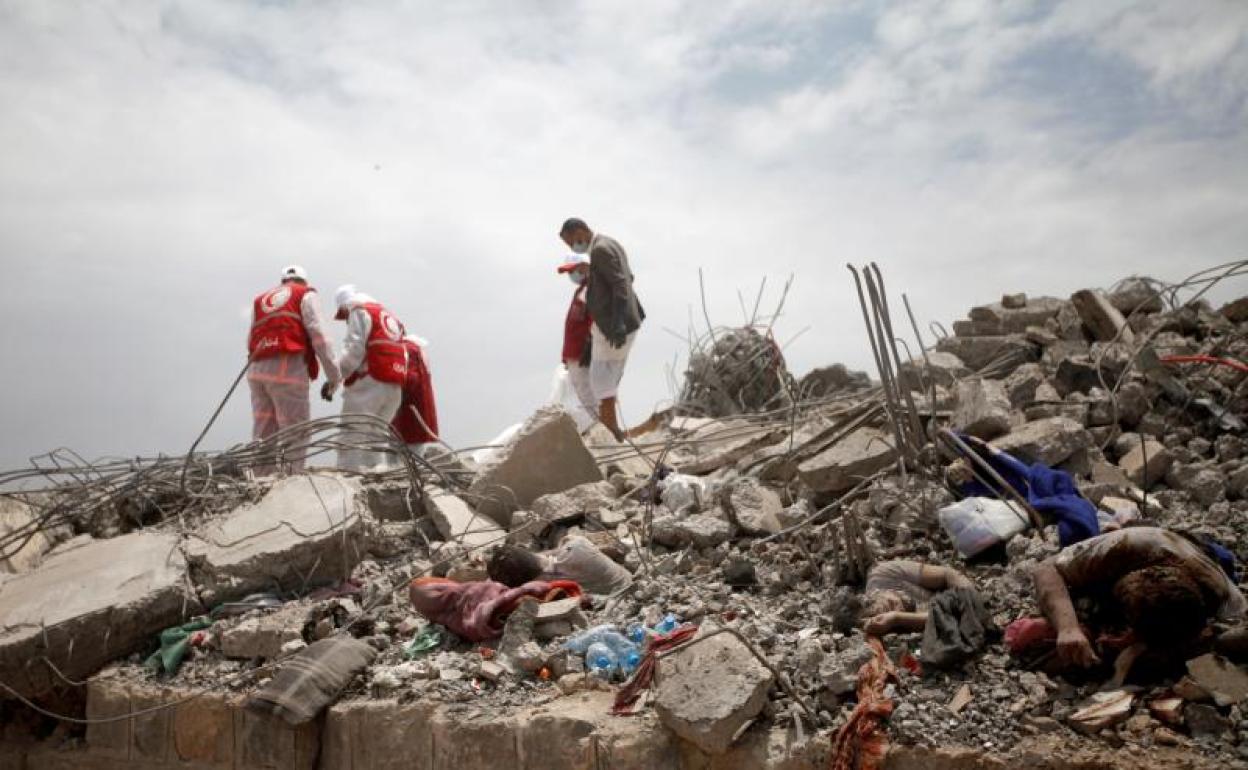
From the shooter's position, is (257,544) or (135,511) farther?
(135,511)

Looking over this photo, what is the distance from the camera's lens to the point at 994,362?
6555mm

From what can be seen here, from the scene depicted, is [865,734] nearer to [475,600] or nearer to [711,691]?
[711,691]

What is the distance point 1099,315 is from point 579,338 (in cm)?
409

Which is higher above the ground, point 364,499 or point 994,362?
point 994,362

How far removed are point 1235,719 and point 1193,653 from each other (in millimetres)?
268

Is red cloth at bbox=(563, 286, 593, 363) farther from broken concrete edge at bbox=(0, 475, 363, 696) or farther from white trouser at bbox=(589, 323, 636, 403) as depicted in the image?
broken concrete edge at bbox=(0, 475, 363, 696)

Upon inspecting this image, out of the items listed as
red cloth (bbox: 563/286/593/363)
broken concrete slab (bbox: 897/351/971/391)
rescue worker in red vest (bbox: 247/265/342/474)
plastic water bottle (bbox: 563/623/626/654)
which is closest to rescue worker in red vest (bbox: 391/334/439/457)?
rescue worker in red vest (bbox: 247/265/342/474)

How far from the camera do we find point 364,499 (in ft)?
16.8

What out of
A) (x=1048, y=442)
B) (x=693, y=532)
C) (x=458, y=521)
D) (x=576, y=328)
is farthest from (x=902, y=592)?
(x=576, y=328)

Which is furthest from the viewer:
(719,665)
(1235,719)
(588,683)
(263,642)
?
(263,642)

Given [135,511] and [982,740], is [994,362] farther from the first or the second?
[135,511]

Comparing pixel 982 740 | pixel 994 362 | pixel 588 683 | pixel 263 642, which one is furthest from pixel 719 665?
pixel 994 362

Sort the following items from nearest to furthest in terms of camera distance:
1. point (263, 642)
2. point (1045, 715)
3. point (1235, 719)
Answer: point (1235, 719)
point (1045, 715)
point (263, 642)

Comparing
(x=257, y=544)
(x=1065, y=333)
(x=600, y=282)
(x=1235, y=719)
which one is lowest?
(x=1235, y=719)
